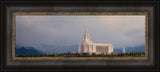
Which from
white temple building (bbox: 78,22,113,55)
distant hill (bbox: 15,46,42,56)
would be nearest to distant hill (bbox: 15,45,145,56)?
distant hill (bbox: 15,46,42,56)

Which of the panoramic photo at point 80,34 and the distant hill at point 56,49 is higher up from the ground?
the panoramic photo at point 80,34

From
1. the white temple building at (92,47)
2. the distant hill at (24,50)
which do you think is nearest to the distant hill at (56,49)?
the distant hill at (24,50)

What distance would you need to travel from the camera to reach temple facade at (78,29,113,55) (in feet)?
17.6

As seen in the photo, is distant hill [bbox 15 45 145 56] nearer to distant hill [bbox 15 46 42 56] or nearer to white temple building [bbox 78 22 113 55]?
distant hill [bbox 15 46 42 56]

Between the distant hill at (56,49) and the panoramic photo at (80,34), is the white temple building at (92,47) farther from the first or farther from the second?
the distant hill at (56,49)

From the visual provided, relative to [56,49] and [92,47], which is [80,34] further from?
[56,49]

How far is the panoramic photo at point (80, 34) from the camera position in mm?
5355

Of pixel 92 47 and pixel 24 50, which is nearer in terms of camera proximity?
pixel 24 50

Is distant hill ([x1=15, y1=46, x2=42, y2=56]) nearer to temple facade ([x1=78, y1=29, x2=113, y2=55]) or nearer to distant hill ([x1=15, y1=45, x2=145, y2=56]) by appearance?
distant hill ([x1=15, y1=45, x2=145, y2=56])

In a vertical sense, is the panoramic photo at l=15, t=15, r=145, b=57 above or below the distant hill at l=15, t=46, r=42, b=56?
above

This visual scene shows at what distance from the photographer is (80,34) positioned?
5.41 metres

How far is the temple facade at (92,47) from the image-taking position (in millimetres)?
5365

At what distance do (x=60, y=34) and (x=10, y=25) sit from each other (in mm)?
1203

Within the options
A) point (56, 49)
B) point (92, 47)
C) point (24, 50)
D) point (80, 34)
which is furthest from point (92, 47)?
point (24, 50)
